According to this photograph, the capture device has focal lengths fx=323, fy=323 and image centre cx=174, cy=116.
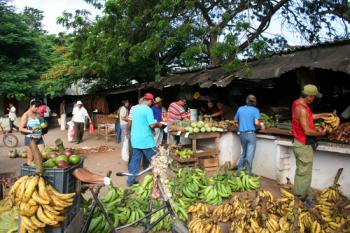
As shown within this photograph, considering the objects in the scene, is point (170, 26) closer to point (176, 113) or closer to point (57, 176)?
point (176, 113)

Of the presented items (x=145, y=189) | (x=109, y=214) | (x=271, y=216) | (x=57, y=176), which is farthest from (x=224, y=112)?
(x=57, y=176)

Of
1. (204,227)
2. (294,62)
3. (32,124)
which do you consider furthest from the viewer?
(32,124)

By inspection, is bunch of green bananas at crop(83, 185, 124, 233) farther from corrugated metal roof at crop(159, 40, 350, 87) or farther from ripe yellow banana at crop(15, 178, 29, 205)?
corrugated metal roof at crop(159, 40, 350, 87)

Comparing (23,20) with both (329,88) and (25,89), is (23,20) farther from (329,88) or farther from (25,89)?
(329,88)

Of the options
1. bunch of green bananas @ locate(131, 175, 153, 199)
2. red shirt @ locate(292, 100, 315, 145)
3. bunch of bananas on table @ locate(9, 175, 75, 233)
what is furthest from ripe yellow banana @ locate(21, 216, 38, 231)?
red shirt @ locate(292, 100, 315, 145)

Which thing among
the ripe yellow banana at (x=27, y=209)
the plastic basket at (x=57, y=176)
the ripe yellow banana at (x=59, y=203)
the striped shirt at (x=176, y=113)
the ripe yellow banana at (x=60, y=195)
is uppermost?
the striped shirt at (x=176, y=113)

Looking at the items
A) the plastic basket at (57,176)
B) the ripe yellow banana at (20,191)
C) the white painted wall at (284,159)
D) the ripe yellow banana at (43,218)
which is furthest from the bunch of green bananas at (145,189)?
the white painted wall at (284,159)

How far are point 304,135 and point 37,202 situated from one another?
4234 millimetres

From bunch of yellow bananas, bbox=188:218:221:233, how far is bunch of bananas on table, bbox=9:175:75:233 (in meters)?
1.75

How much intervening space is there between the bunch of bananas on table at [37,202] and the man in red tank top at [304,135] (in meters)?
3.90

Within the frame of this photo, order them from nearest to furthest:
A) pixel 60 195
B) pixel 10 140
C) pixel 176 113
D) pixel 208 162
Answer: pixel 60 195, pixel 208 162, pixel 176 113, pixel 10 140

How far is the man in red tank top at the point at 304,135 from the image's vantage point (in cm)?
531

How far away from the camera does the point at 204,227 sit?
4.17m

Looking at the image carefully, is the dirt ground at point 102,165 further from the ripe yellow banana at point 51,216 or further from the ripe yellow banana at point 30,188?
the ripe yellow banana at point 30,188
